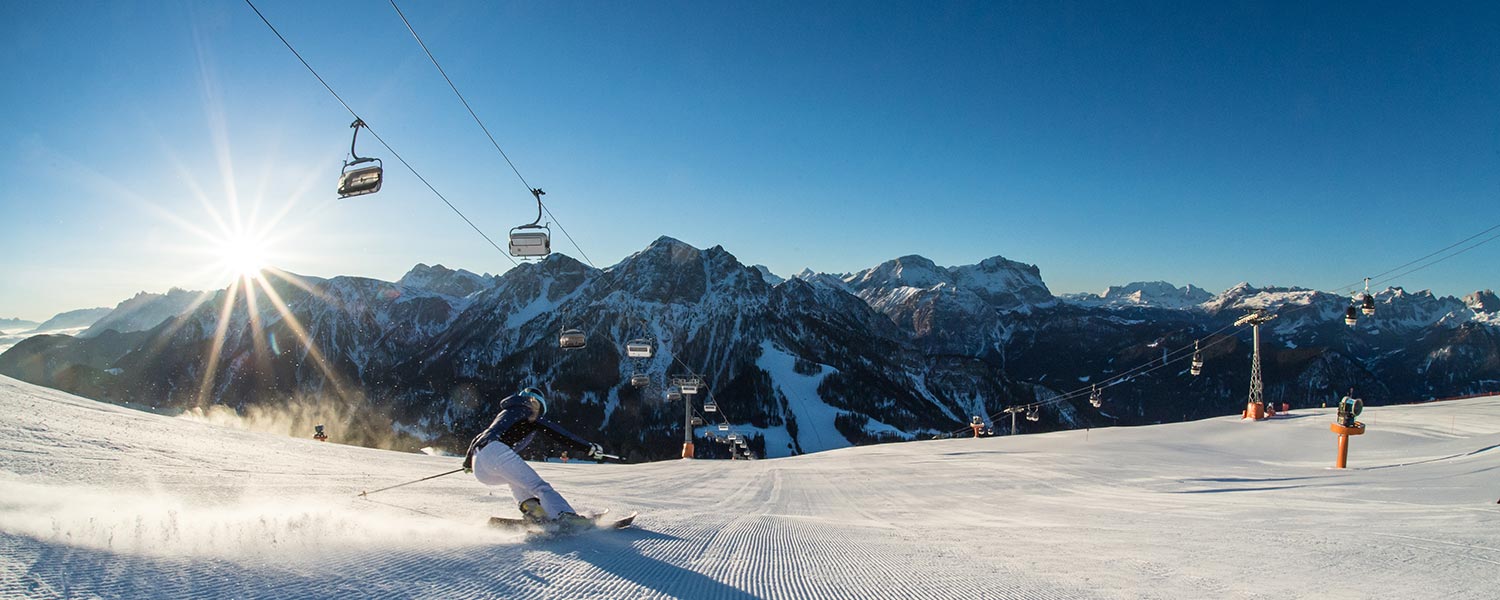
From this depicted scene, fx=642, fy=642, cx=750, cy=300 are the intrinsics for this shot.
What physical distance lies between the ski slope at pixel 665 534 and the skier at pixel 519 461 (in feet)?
1.31

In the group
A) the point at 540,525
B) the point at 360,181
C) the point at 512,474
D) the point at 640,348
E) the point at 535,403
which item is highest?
the point at 360,181

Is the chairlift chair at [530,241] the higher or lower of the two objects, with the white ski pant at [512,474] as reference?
higher

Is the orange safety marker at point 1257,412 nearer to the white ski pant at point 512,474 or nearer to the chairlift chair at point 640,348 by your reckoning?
the chairlift chair at point 640,348

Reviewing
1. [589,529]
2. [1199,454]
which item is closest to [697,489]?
[589,529]

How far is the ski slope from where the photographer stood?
3.38 metres

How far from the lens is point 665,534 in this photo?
577 cm

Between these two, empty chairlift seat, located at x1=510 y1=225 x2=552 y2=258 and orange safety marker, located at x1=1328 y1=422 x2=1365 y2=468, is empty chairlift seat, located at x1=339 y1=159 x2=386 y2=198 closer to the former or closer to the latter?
empty chairlift seat, located at x1=510 y1=225 x2=552 y2=258

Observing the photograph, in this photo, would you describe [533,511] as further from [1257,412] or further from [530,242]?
[1257,412]

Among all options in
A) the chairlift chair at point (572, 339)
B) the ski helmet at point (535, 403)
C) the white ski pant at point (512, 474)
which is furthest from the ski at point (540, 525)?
the chairlift chair at point (572, 339)

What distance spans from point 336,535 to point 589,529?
1.93 meters

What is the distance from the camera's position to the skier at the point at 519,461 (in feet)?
18.4

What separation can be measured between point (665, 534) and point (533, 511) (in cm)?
117

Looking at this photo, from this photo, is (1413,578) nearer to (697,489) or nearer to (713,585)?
(713,585)

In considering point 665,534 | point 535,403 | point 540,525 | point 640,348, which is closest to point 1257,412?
point 640,348
